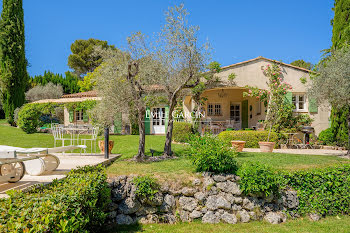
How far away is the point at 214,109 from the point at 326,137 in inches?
277

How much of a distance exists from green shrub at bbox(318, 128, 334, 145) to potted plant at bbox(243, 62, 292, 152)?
8.22 feet

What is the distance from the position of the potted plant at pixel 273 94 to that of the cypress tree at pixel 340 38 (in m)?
2.51

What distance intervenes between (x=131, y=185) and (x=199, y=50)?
454cm

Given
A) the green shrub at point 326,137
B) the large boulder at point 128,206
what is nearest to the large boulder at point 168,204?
the large boulder at point 128,206

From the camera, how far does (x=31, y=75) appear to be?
103 feet

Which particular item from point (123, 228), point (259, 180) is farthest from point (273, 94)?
point (123, 228)

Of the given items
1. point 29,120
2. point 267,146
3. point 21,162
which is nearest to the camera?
point 21,162

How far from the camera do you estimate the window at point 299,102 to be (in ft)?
49.7

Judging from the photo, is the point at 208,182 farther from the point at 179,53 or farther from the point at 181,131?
the point at 181,131

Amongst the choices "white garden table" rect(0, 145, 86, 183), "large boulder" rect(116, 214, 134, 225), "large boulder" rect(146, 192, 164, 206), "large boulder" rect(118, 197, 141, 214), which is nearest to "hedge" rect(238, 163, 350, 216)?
"large boulder" rect(146, 192, 164, 206)

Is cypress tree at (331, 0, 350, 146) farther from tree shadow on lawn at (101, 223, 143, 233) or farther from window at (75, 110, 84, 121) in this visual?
window at (75, 110, 84, 121)

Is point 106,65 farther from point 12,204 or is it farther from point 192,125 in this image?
point 192,125

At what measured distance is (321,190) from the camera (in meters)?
6.24

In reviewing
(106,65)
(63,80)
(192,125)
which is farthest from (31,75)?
(106,65)
